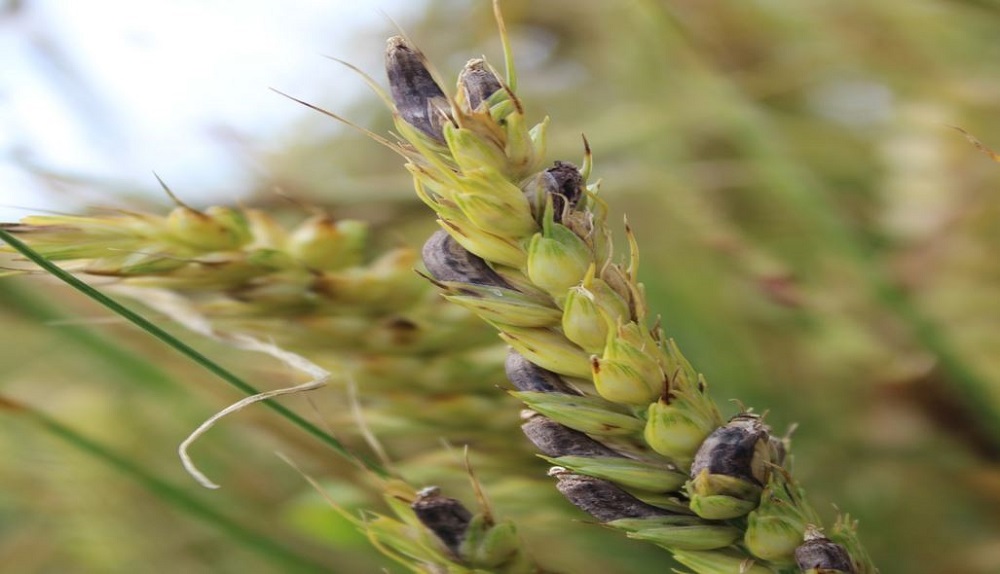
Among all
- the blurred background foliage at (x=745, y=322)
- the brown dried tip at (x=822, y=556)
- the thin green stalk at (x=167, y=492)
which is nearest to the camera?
the brown dried tip at (x=822, y=556)

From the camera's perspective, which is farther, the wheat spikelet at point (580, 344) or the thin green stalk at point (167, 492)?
the thin green stalk at point (167, 492)

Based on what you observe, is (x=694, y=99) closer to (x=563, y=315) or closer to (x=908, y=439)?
(x=908, y=439)

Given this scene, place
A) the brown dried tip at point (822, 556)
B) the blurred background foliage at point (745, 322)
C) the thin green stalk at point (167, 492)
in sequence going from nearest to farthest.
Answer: the brown dried tip at point (822, 556) → the thin green stalk at point (167, 492) → the blurred background foliage at point (745, 322)

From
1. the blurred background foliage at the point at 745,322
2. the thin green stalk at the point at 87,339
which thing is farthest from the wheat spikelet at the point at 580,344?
the thin green stalk at the point at 87,339

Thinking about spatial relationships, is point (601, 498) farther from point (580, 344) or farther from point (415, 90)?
point (415, 90)

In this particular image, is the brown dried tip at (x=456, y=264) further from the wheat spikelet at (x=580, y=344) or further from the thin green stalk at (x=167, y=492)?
the thin green stalk at (x=167, y=492)

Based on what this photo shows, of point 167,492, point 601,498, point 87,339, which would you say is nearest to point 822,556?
point 601,498

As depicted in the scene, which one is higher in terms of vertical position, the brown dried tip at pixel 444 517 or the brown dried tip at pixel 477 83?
the brown dried tip at pixel 477 83

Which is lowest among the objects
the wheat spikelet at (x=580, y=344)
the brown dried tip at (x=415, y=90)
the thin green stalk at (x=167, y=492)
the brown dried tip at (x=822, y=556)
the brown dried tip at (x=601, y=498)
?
the thin green stalk at (x=167, y=492)
